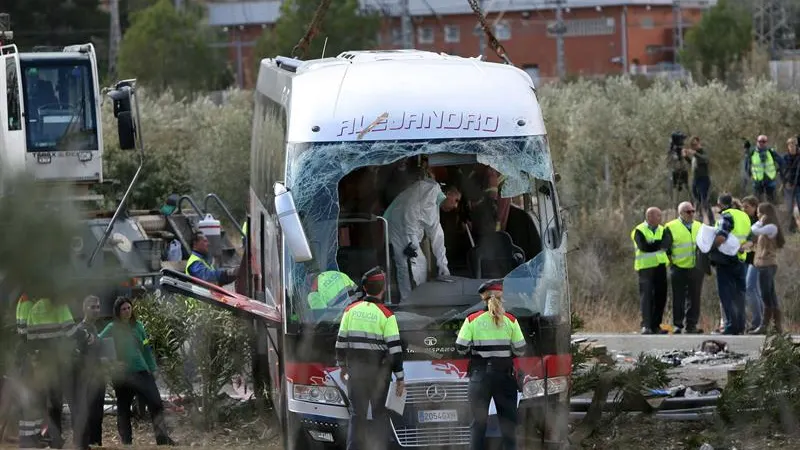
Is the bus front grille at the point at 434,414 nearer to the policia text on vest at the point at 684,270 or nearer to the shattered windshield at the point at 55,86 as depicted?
the policia text on vest at the point at 684,270

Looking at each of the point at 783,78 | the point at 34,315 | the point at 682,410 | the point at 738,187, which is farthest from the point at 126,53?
the point at 34,315

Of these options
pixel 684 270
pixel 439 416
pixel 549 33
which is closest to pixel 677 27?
pixel 549 33

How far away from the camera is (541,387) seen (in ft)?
33.5

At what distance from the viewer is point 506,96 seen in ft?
35.6

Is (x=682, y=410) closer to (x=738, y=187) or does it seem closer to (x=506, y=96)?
(x=506, y=96)

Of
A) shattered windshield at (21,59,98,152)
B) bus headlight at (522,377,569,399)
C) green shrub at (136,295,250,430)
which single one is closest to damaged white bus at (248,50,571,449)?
bus headlight at (522,377,569,399)

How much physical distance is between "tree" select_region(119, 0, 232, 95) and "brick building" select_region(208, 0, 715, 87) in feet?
24.9

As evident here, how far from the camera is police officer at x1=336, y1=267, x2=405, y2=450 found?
9641 millimetres

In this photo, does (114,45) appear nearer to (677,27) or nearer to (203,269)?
(677,27)

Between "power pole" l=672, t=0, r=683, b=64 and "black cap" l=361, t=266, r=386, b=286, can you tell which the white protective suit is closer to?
"black cap" l=361, t=266, r=386, b=286

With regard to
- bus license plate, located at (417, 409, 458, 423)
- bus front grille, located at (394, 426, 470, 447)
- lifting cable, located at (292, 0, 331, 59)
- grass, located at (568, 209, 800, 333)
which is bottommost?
grass, located at (568, 209, 800, 333)

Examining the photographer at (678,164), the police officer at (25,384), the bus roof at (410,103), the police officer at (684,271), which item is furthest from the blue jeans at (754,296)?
the police officer at (25,384)

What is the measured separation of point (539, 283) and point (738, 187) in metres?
20.9

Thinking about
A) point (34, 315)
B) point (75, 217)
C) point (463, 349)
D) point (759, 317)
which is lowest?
point (759, 317)
